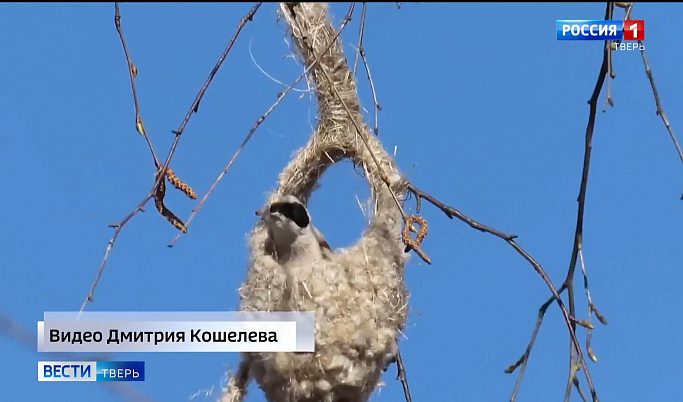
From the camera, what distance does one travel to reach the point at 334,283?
5.34 ft

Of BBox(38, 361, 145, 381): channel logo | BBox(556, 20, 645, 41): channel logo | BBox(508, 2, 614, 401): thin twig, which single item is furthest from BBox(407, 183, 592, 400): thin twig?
BBox(38, 361, 145, 381): channel logo

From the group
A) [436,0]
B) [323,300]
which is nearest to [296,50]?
[323,300]

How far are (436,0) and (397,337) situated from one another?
627 millimetres

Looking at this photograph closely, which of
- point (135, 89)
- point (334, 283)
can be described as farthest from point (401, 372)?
point (135, 89)

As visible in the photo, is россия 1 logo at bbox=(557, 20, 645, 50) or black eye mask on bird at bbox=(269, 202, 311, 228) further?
black eye mask on bird at bbox=(269, 202, 311, 228)

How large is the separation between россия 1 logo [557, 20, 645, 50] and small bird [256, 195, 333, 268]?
0.45m

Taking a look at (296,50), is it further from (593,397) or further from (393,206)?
(593,397)

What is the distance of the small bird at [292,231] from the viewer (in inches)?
64.7

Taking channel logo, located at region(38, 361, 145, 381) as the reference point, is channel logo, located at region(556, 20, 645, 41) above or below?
above

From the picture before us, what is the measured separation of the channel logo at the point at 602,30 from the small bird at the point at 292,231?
45 cm

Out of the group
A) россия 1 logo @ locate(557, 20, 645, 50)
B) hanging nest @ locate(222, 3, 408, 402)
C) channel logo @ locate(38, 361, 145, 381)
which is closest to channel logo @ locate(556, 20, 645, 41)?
россия 1 logo @ locate(557, 20, 645, 50)

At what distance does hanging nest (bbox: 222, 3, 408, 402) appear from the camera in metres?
1.60

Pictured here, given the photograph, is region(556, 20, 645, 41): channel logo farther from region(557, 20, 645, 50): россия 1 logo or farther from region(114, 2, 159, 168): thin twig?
region(114, 2, 159, 168): thin twig

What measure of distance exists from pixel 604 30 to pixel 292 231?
1.76 ft
